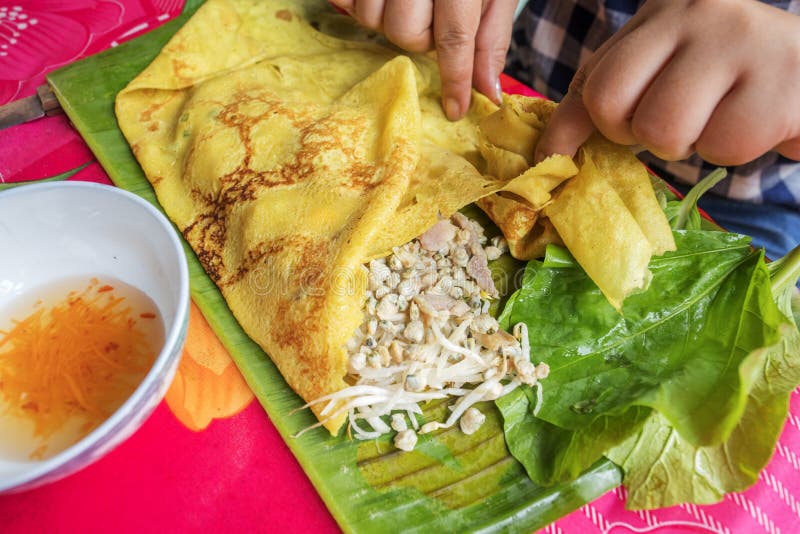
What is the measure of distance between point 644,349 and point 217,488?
1.33 meters

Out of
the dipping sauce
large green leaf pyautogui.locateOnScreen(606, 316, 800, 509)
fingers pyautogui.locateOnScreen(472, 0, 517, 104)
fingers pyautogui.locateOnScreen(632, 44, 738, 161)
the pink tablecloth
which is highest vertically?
fingers pyautogui.locateOnScreen(632, 44, 738, 161)

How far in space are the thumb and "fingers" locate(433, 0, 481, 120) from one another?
0.41 metres

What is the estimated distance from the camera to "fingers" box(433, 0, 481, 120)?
A: 2.10 meters

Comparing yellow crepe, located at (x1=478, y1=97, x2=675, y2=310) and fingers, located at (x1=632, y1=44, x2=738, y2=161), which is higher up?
fingers, located at (x1=632, y1=44, x2=738, y2=161)

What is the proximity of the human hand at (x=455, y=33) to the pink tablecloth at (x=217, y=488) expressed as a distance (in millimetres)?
1244

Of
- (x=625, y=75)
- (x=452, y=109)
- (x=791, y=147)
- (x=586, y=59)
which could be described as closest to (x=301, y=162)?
(x=452, y=109)

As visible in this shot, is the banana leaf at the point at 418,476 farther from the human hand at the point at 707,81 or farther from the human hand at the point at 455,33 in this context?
the human hand at the point at 455,33

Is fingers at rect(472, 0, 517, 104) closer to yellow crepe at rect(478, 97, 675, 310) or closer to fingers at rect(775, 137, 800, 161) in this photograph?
yellow crepe at rect(478, 97, 675, 310)

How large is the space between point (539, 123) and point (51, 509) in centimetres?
189

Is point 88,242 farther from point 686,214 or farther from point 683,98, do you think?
point 686,214

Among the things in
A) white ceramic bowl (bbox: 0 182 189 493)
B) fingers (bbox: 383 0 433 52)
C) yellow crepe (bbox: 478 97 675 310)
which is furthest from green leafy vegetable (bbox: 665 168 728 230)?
white ceramic bowl (bbox: 0 182 189 493)

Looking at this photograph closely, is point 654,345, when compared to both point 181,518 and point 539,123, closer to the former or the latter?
point 539,123

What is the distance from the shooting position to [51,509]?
158cm

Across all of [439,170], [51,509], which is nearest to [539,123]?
[439,170]
